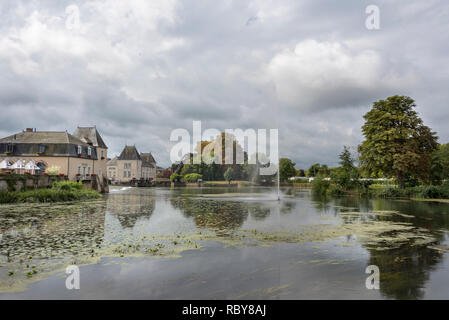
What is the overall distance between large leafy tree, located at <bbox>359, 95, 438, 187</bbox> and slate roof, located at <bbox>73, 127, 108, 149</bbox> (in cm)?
3784

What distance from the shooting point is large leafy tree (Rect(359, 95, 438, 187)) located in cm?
3056

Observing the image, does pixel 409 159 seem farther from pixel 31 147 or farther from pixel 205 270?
pixel 31 147

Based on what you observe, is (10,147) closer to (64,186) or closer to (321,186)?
(64,186)

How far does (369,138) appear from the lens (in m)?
34.2

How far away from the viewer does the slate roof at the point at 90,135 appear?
146 ft

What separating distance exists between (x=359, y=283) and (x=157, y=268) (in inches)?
167

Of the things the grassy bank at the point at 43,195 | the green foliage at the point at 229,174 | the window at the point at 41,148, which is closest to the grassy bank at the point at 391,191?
the grassy bank at the point at 43,195

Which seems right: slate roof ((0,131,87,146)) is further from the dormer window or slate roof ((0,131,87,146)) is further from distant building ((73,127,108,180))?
distant building ((73,127,108,180))

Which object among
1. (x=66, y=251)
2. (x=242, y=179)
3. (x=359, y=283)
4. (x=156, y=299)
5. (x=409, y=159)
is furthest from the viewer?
(x=242, y=179)

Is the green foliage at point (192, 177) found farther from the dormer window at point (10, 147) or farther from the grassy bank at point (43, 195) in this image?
the grassy bank at point (43, 195)

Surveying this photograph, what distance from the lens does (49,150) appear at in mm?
37469

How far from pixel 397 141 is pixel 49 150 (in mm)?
42582
